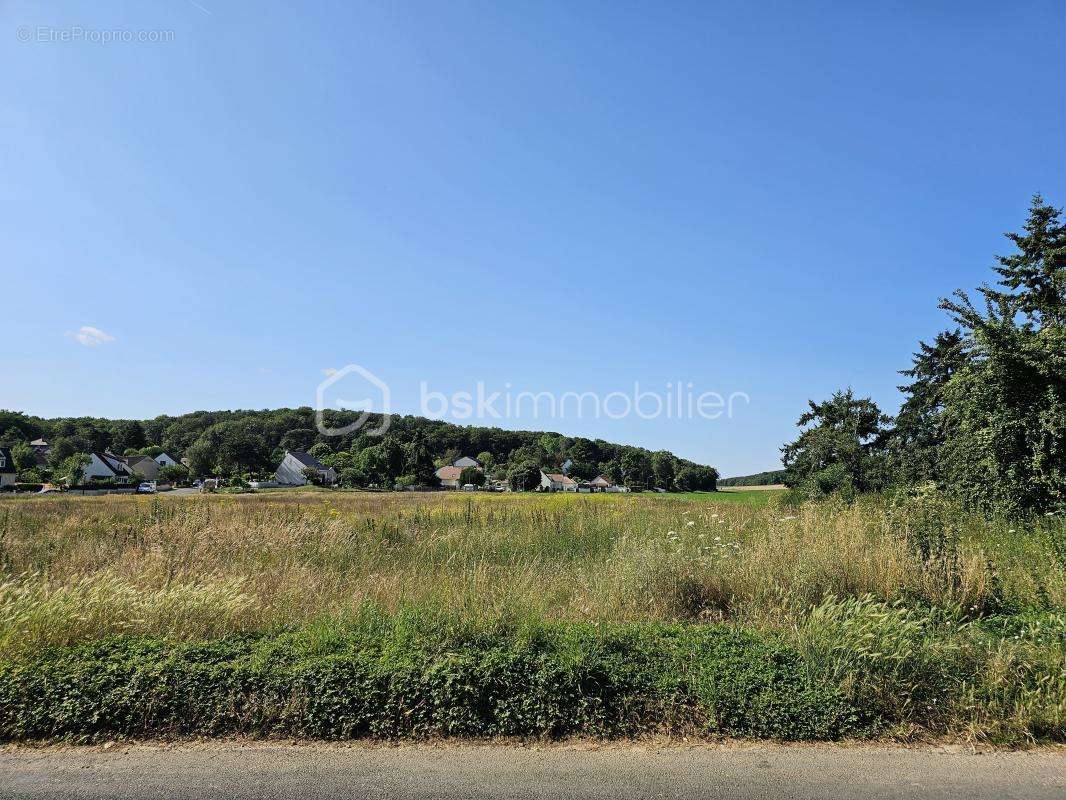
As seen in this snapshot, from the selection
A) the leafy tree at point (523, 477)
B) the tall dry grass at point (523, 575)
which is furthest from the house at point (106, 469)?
the tall dry grass at point (523, 575)

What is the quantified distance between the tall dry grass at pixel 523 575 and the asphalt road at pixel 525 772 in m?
1.59

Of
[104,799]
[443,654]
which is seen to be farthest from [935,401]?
[104,799]

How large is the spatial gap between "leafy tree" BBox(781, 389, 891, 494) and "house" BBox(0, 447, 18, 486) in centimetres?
8239

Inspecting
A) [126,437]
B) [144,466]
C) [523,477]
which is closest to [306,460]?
[144,466]

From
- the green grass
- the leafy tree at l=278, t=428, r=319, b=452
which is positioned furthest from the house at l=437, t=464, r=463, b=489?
the green grass

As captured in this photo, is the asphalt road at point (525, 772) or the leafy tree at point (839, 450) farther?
the leafy tree at point (839, 450)

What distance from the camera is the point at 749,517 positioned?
11.9m

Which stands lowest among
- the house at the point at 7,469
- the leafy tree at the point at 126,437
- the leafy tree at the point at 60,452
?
the house at the point at 7,469

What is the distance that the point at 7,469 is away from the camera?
6738 centimetres

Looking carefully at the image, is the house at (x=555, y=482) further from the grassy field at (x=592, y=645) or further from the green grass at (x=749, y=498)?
the grassy field at (x=592, y=645)

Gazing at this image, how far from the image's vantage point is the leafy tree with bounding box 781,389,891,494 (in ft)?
74.8

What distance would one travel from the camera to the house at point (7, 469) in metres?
66.0

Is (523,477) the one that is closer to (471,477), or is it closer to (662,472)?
(471,477)

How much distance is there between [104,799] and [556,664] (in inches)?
108
